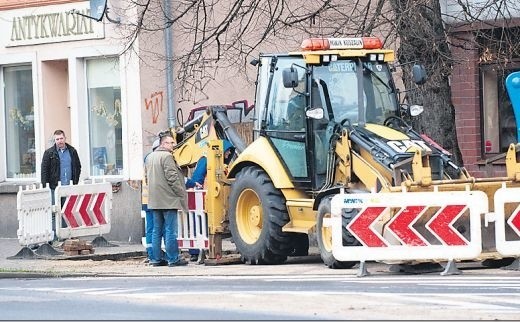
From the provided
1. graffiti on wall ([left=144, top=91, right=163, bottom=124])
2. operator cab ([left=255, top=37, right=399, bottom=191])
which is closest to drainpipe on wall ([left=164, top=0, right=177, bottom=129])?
graffiti on wall ([left=144, top=91, right=163, bottom=124])

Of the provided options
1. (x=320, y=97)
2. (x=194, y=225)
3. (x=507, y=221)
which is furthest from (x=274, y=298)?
(x=194, y=225)

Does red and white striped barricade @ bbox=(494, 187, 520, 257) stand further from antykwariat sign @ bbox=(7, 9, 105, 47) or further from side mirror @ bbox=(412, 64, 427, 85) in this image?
antykwariat sign @ bbox=(7, 9, 105, 47)

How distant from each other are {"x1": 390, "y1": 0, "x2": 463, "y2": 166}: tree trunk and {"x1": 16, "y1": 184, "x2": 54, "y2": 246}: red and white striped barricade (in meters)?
5.91

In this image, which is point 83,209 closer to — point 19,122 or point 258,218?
point 258,218

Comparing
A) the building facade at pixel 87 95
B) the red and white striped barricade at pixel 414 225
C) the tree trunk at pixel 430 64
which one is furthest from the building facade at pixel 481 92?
the red and white striped barricade at pixel 414 225

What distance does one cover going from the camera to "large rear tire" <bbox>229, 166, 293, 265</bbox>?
18.4 meters

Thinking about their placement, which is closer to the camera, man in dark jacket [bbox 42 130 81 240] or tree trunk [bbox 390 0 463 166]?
tree trunk [bbox 390 0 463 166]

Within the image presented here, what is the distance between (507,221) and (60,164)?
976 cm

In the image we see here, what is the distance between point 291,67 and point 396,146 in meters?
1.90

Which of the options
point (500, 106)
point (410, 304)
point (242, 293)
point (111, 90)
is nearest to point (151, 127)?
point (111, 90)

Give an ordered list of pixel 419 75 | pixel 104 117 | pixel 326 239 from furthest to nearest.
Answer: pixel 104 117 < pixel 419 75 < pixel 326 239

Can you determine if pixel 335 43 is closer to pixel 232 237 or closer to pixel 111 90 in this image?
pixel 232 237

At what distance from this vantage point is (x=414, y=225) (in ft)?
53.0

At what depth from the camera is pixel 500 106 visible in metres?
22.9
